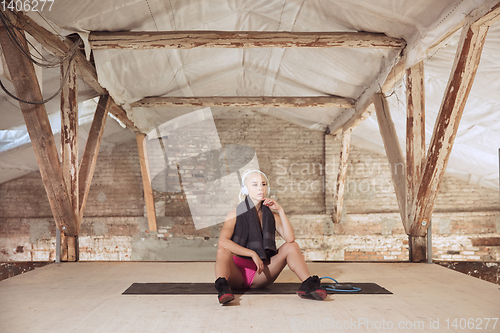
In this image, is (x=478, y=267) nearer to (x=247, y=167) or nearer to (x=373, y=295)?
(x=373, y=295)

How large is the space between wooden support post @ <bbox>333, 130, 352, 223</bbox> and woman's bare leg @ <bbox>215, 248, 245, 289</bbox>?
471cm

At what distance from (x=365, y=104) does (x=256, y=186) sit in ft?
10.7

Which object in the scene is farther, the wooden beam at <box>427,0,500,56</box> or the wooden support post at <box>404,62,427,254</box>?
the wooden support post at <box>404,62,427,254</box>

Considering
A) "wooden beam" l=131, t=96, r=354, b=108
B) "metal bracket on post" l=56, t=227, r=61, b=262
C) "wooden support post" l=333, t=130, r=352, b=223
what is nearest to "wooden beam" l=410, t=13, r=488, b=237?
"wooden beam" l=131, t=96, r=354, b=108

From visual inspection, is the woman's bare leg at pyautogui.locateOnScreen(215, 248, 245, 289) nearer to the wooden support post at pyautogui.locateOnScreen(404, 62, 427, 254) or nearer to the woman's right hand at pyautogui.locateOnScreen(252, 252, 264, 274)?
the woman's right hand at pyautogui.locateOnScreen(252, 252, 264, 274)

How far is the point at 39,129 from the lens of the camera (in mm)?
3199

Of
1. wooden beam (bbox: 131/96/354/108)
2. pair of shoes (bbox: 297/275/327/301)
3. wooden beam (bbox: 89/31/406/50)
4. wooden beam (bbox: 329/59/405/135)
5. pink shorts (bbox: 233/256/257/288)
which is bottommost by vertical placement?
pair of shoes (bbox: 297/275/327/301)

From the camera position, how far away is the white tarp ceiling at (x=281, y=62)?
3.21 metres

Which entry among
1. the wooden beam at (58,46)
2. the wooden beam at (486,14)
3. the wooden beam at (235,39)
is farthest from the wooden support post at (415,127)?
the wooden beam at (58,46)

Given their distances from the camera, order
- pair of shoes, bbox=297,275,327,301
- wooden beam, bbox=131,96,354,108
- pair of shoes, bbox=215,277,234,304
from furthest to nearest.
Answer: wooden beam, bbox=131,96,354,108
pair of shoes, bbox=297,275,327,301
pair of shoes, bbox=215,277,234,304

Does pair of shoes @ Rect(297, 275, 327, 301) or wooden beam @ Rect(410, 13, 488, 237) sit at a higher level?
wooden beam @ Rect(410, 13, 488, 237)

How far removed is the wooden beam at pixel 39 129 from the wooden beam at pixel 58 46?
0.13 metres

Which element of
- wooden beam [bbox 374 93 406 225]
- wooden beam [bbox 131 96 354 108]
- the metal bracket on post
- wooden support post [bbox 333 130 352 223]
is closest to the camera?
the metal bracket on post

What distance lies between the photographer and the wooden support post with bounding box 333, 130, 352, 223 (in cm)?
671
